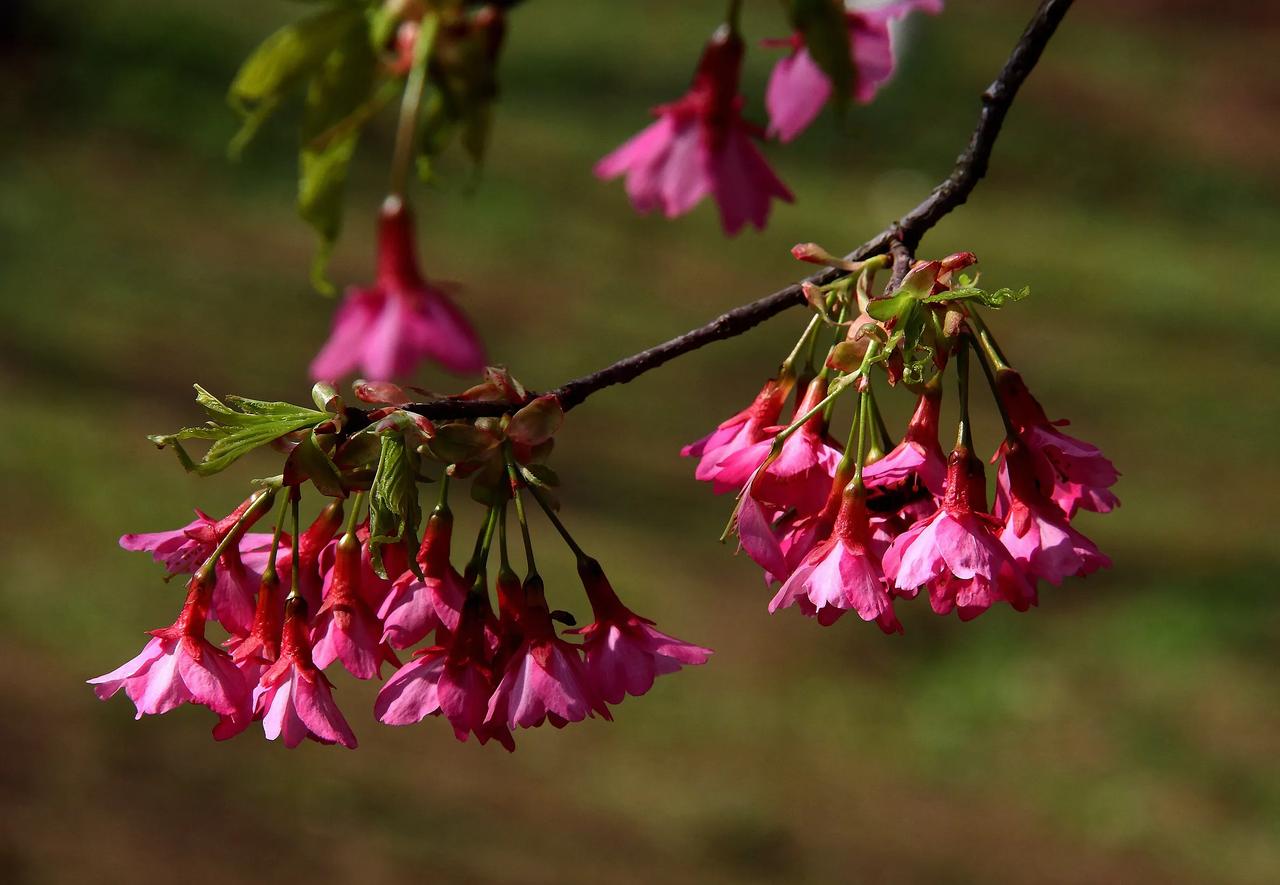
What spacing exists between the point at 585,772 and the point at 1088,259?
4623 millimetres

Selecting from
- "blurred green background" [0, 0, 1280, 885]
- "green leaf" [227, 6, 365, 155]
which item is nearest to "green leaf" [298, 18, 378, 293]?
"green leaf" [227, 6, 365, 155]

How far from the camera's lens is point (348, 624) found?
896mm

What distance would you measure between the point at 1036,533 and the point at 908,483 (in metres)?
0.10

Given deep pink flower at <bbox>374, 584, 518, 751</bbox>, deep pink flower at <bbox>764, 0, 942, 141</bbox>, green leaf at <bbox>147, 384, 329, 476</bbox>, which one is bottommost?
deep pink flower at <bbox>374, 584, 518, 751</bbox>

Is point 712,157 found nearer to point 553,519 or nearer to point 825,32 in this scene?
point 825,32

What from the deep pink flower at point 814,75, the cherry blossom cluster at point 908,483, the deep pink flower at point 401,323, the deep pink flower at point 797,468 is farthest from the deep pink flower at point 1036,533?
the deep pink flower at point 401,323

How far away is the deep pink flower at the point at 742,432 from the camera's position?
938 millimetres

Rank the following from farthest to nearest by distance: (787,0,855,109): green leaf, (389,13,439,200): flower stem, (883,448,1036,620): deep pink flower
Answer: (389,13,439,200): flower stem, (787,0,855,109): green leaf, (883,448,1036,620): deep pink flower

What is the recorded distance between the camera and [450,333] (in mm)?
1504

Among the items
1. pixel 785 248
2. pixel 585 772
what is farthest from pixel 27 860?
pixel 785 248

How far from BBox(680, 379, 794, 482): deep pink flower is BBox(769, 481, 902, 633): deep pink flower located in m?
0.08

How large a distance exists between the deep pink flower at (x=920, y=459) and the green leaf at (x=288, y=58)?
456 mm

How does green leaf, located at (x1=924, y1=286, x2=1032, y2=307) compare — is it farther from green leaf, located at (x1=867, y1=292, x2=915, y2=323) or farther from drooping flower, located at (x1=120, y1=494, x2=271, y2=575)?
drooping flower, located at (x1=120, y1=494, x2=271, y2=575)

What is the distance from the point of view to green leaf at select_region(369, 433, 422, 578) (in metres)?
0.88
